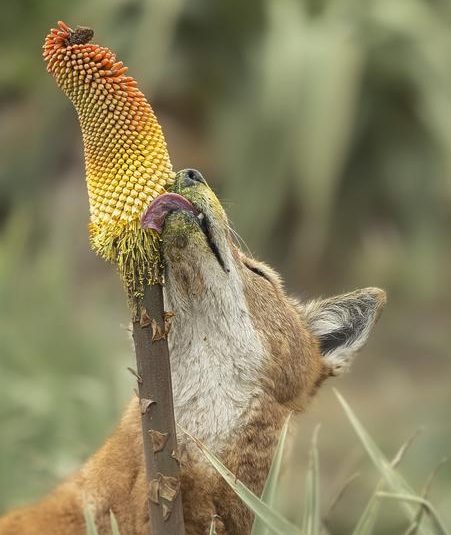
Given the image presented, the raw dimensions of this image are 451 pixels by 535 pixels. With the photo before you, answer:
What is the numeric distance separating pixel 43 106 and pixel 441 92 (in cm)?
289

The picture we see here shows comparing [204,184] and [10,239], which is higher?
[204,184]

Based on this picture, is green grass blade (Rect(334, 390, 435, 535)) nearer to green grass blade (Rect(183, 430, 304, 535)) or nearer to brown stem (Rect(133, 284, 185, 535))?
green grass blade (Rect(183, 430, 304, 535))

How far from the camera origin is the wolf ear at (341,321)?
3.60 meters

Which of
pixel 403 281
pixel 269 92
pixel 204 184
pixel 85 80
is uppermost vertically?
pixel 85 80

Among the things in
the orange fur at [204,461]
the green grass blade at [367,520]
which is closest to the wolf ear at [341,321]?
the orange fur at [204,461]

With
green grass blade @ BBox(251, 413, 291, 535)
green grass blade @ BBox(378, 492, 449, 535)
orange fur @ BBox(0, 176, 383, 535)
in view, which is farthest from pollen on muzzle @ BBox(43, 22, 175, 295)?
green grass blade @ BBox(378, 492, 449, 535)

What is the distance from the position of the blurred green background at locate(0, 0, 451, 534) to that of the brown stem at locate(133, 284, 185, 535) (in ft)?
19.1

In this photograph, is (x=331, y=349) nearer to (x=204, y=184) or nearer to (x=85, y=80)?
(x=204, y=184)

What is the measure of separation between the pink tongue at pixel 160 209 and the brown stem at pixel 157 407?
A: 0.11 meters

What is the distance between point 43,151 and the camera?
9.75 meters

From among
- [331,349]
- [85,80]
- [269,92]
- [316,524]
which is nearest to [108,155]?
[85,80]

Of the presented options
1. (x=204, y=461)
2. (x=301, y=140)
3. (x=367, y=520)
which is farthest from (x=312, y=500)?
(x=301, y=140)

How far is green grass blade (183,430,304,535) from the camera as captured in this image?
8.49ft

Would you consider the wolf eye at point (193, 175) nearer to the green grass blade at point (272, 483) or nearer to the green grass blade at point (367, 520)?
the green grass blade at point (272, 483)
